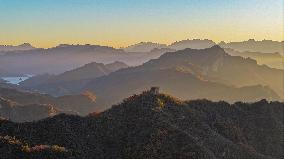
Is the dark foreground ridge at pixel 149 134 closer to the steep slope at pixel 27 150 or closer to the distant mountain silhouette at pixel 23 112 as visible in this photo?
the steep slope at pixel 27 150

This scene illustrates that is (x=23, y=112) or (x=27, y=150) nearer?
(x=27, y=150)

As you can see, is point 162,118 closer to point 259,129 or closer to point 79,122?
point 79,122

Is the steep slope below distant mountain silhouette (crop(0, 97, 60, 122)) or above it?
above

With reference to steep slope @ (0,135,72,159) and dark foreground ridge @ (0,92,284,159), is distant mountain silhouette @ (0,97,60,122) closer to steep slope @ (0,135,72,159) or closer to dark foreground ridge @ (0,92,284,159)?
dark foreground ridge @ (0,92,284,159)

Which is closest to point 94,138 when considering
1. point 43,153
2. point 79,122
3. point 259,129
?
point 79,122

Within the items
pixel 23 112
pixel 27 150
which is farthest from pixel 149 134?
pixel 23 112

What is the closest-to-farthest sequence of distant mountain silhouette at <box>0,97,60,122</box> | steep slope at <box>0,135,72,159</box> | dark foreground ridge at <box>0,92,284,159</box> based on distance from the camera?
steep slope at <box>0,135,72,159</box>, dark foreground ridge at <box>0,92,284,159</box>, distant mountain silhouette at <box>0,97,60,122</box>

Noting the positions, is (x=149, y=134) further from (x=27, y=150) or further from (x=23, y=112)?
(x=23, y=112)

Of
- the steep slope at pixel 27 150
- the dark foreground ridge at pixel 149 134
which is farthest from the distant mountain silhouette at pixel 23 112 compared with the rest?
the steep slope at pixel 27 150

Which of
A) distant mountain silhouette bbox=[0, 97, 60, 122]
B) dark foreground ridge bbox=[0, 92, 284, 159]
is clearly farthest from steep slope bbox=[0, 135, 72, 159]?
distant mountain silhouette bbox=[0, 97, 60, 122]
